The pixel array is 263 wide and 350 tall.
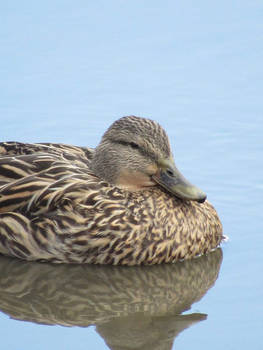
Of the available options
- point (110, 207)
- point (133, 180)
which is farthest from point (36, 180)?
point (133, 180)

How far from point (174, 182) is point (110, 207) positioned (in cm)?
55

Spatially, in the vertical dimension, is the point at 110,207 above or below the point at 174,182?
below

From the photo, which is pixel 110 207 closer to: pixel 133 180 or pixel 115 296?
pixel 133 180

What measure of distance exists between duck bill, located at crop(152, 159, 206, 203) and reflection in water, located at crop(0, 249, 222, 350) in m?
0.54

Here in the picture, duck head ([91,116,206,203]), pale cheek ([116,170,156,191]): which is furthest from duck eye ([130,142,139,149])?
pale cheek ([116,170,156,191])

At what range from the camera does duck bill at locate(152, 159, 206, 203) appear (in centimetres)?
845

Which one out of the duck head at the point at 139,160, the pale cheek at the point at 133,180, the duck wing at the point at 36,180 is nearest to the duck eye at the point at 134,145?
the duck head at the point at 139,160

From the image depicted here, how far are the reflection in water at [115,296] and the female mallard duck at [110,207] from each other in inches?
4.6

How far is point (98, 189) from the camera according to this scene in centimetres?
849

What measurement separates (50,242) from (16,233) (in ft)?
0.97

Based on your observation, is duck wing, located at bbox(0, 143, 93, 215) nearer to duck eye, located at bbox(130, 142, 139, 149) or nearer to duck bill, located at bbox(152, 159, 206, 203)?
duck eye, located at bbox(130, 142, 139, 149)

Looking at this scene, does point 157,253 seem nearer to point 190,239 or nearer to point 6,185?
point 190,239

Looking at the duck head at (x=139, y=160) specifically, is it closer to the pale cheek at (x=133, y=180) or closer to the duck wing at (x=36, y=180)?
the pale cheek at (x=133, y=180)

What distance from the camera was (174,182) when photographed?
335 inches
